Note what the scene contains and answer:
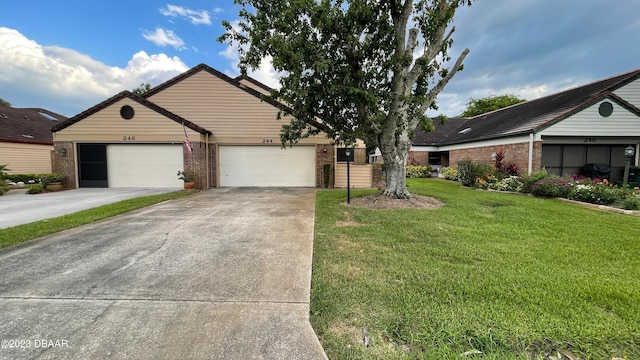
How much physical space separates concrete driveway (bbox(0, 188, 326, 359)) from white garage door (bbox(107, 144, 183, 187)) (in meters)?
8.18

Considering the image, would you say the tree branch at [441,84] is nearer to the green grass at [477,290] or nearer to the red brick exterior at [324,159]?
the green grass at [477,290]

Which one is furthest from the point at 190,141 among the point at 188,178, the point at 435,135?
the point at 435,135

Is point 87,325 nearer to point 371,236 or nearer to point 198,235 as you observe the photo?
point 198,235

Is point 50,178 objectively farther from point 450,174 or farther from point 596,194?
point 450,174

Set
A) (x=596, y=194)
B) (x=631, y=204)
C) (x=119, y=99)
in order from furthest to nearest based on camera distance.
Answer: (x=119, y=99), (x=596, y=194), (x=631, y=204)

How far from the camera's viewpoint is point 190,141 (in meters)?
13.1

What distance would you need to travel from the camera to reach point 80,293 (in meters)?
3.11

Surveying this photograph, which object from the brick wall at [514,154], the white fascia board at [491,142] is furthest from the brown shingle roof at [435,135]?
the brick wall at [514,154]

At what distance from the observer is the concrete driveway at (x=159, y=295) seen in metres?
2.23

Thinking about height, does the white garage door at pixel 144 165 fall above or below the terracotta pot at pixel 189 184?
above

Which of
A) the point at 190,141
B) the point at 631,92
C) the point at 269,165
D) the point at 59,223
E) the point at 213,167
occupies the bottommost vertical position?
the point at 59,223

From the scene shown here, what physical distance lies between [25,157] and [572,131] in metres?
31.3

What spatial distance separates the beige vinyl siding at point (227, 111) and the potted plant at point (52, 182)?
20.0ft

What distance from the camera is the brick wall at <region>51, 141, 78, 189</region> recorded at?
13078 millimetres
